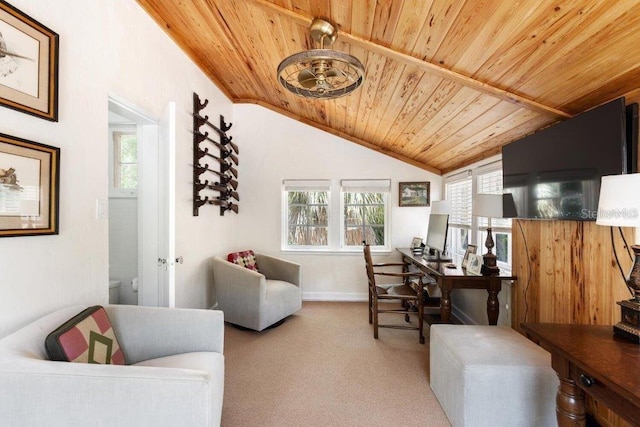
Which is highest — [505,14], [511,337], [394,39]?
[394,39]

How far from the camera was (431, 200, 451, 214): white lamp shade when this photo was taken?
3936mm

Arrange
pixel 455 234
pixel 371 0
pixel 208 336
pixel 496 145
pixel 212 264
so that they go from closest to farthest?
pixel 371 0 < pixel 208 336 < pixel 496 145 < pixel 212 264 < pixel 455 234

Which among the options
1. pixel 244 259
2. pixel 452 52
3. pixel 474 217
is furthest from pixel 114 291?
pixel 474 217

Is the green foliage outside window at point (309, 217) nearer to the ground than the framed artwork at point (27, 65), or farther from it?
nearer to the ground

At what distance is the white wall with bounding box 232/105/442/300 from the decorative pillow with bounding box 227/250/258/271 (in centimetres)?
50

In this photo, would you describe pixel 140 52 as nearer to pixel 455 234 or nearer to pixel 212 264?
pixel 212 264

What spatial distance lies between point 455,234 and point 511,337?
2272 mm

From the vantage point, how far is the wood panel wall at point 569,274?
1.64 metres

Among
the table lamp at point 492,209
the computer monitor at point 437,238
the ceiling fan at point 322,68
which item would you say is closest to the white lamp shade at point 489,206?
the table lamp at point 492,209

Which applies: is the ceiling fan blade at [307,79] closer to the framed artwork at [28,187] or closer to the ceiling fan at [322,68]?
the ceiling fan at [322,68]

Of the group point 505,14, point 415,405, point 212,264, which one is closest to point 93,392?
point 415,405

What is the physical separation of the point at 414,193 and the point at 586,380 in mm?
3452

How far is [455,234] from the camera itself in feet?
13.5

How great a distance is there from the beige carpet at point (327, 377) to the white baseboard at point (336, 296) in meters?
0.93
